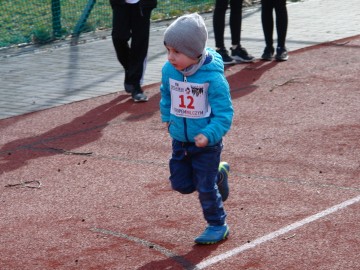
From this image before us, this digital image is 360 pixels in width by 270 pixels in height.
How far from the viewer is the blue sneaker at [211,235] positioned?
520 cm

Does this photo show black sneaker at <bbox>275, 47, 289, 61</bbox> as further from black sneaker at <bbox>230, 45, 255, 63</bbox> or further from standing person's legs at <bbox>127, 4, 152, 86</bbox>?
standing person's legs at <bbox>127, 4, 152, 86</bbox>

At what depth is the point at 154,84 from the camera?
1014 cm

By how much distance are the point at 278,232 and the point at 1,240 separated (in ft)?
5.55

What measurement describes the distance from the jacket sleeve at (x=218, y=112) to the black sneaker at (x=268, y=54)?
19.9ft

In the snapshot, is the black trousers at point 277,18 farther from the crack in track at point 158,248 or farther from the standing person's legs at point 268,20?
the crack in track at point 158,248

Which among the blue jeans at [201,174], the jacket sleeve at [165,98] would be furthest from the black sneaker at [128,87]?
the blue jeans at [201,174]

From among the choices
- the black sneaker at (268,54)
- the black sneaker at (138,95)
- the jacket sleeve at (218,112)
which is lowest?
the black sneaker at (268,54)

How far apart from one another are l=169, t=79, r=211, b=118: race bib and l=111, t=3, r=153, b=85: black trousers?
3.91 metres

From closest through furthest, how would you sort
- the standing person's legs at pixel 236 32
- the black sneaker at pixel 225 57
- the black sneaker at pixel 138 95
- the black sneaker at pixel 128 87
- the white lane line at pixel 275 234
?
1. the white lane line at pixel 275 234
2. the black sneaker at pixel 138 95
3. the black sneaker at pixel 128 87
4. the standing person's legs at pixel 236 32
5. the black sneaker at pixel 225 57

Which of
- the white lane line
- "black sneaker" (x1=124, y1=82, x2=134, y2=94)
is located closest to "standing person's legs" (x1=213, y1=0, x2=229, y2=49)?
"black sneaker" (x1=124, y1=82, x2=134, y2=94)

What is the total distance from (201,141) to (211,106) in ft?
0.94

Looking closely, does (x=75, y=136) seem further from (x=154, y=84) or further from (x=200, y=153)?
(x=200, y=153)

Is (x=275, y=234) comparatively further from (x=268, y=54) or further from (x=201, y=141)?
(x=268, y=54)

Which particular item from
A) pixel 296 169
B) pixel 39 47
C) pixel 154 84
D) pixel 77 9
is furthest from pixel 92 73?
pixel 296 169
